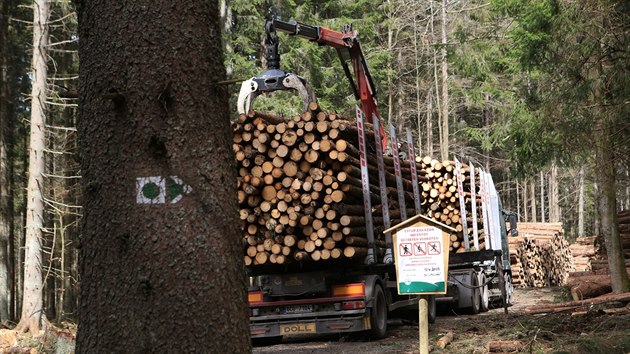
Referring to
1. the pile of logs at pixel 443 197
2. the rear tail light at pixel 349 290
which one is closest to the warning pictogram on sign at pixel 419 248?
the rear tail light at pixel 349 290

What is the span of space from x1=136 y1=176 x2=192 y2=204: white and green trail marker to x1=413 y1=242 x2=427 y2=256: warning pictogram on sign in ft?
10.7

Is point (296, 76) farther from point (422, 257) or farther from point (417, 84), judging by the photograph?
point (417, 84)

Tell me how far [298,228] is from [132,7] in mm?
6670

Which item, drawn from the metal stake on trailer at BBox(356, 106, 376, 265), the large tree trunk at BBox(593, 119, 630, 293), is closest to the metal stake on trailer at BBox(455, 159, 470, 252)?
the large tree trunk at BBox(593, 119, 630, 293)

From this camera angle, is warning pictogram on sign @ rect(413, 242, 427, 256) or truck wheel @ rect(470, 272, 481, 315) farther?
truck wheel @ rect(470, 272, 481, 315)

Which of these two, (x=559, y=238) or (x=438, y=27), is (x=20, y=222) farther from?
(x=559, y=238)

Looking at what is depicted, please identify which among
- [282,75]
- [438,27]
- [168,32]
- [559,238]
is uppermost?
[438,27]

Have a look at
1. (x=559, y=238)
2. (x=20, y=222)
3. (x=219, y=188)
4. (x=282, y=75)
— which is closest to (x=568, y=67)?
(x=282, y=75)

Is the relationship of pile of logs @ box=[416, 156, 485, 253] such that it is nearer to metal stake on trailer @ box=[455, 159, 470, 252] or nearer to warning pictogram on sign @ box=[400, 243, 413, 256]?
metal stake on trailer @ box=[455, 159, 470, 252]

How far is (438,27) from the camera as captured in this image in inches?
1307

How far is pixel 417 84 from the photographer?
34562mm

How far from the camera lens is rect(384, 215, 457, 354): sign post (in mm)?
5910

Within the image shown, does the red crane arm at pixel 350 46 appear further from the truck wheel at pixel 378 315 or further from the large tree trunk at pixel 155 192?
the large tree trunk at pixel 155 192

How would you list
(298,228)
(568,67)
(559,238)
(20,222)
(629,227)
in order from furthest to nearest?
(20,222) → (559,238) → (629,227) → (568,67) → (298,228)
